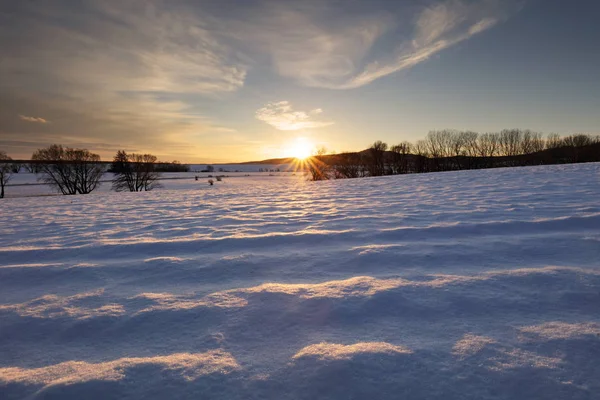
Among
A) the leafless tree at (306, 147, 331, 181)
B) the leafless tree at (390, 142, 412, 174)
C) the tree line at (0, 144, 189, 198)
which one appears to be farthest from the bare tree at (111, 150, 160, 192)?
the leafless tree at (390, 142, 412, 174)

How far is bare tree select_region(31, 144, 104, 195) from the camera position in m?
36.0

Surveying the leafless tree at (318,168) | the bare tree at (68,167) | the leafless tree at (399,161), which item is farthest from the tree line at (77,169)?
the leafless tree at (399,161)

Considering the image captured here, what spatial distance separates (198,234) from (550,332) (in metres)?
4.53

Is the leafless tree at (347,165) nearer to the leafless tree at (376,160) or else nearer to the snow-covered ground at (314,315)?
the leafless tree at (376,160)

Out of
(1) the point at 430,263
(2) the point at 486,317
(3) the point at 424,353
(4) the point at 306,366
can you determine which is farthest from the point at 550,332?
(4) the point at 306,366

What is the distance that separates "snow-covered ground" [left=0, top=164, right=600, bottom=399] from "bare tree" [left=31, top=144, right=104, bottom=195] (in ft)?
137

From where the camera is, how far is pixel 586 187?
23.4 feet

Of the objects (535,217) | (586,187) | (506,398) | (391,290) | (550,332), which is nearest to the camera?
(506,398)

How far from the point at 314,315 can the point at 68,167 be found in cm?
4692

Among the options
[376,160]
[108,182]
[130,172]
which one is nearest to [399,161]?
[376,160]

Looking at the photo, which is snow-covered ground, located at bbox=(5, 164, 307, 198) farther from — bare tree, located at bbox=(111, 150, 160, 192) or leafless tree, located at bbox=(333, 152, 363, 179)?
leafless tree, located at bbox=(333, 152, 363, 179)

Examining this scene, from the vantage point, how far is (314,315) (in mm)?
2092

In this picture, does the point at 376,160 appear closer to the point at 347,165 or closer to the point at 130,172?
the point at 347,165

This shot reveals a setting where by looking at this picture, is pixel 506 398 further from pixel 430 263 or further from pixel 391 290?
pixel 430 263
